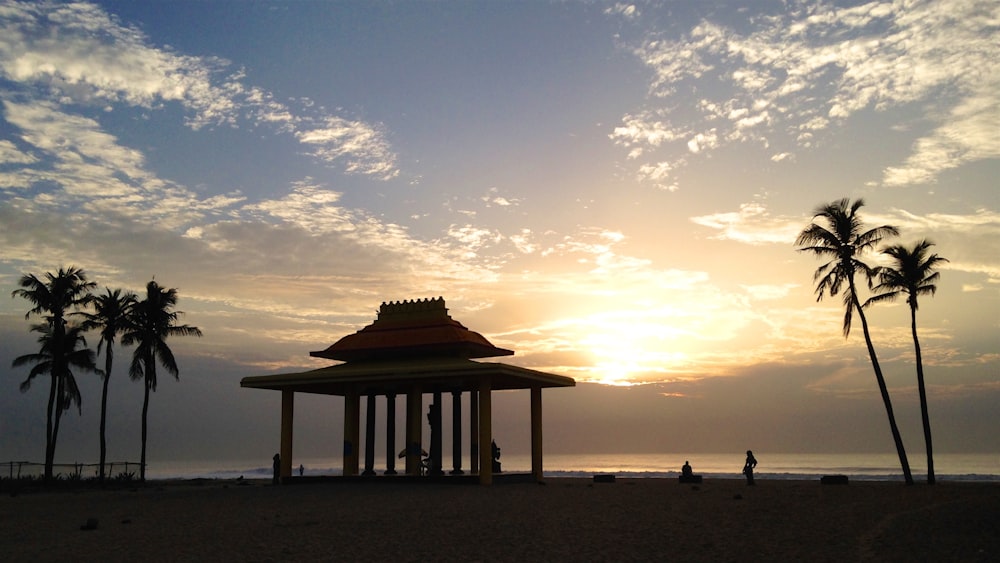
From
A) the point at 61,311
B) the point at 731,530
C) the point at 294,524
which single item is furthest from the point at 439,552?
the point at 61,311

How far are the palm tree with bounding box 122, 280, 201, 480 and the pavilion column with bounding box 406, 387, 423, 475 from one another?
87.0 ft

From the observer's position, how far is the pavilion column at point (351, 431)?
37.7m

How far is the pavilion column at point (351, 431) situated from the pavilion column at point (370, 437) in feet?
2.76

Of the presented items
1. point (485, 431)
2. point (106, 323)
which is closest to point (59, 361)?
point (106, 323)

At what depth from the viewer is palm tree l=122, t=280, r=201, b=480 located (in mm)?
54719

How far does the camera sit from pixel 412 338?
37.8 m

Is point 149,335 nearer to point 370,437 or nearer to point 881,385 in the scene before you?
point 370,437

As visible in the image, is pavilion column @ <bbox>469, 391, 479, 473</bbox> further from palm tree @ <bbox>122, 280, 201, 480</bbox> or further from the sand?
palm tree @ <bbox>122, 280, 201, 480</bbox>

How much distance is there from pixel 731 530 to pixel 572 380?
19.0 meters

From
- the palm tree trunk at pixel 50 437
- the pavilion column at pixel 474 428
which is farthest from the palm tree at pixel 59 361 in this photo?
the pavilion column at pixel 474 428

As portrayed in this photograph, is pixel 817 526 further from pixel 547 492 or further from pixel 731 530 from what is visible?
pixel 547 492

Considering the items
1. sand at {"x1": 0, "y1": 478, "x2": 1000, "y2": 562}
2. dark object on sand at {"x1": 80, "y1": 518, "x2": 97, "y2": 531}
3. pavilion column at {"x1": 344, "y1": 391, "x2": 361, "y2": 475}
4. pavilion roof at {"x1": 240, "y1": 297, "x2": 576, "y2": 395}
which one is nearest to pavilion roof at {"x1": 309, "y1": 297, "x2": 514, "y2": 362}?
pavilion roof at {"x1": 240, "y1": 297, "x2": 576, "y2": 395}

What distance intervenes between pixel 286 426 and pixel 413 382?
7467mm

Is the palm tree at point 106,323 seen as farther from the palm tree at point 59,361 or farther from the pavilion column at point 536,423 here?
the pavilion column at point 536,423
